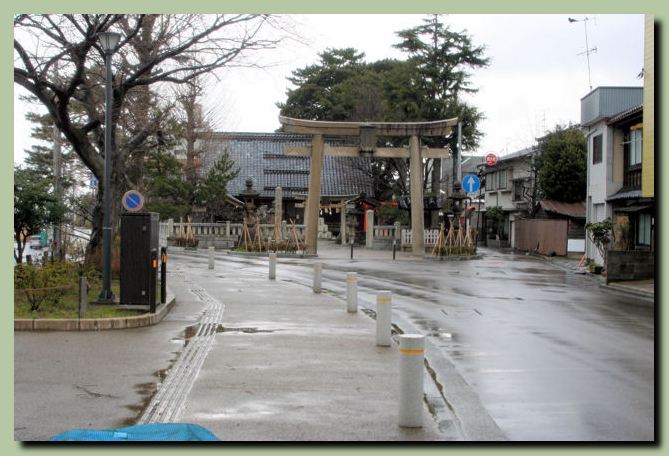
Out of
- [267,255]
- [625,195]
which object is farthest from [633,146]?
[267,255]

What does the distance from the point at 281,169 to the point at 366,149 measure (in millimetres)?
19137

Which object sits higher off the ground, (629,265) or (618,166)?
(618,166)

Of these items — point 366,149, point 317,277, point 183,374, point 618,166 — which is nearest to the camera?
point 183,374

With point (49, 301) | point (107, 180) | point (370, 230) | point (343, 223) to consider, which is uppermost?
point (107, 180)

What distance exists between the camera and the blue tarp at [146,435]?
586 centimetres

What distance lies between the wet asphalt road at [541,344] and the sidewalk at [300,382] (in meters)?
1.03

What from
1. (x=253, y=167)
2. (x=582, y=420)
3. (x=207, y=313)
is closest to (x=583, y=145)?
(x=253, y=167)

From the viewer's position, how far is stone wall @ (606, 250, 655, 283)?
2402 centimetres

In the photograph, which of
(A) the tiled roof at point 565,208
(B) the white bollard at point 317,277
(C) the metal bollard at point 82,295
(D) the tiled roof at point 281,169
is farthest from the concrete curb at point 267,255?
(C) the metal bollard at point 82,295

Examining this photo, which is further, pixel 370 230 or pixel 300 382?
pixel 370 230

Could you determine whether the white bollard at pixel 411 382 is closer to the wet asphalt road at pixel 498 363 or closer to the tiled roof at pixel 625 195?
the wet asphalt road at pixel 498 363

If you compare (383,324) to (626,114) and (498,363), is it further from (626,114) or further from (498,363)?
(626,114)

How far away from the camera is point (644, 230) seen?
29031mm

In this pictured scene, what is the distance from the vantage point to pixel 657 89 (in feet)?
32.6
